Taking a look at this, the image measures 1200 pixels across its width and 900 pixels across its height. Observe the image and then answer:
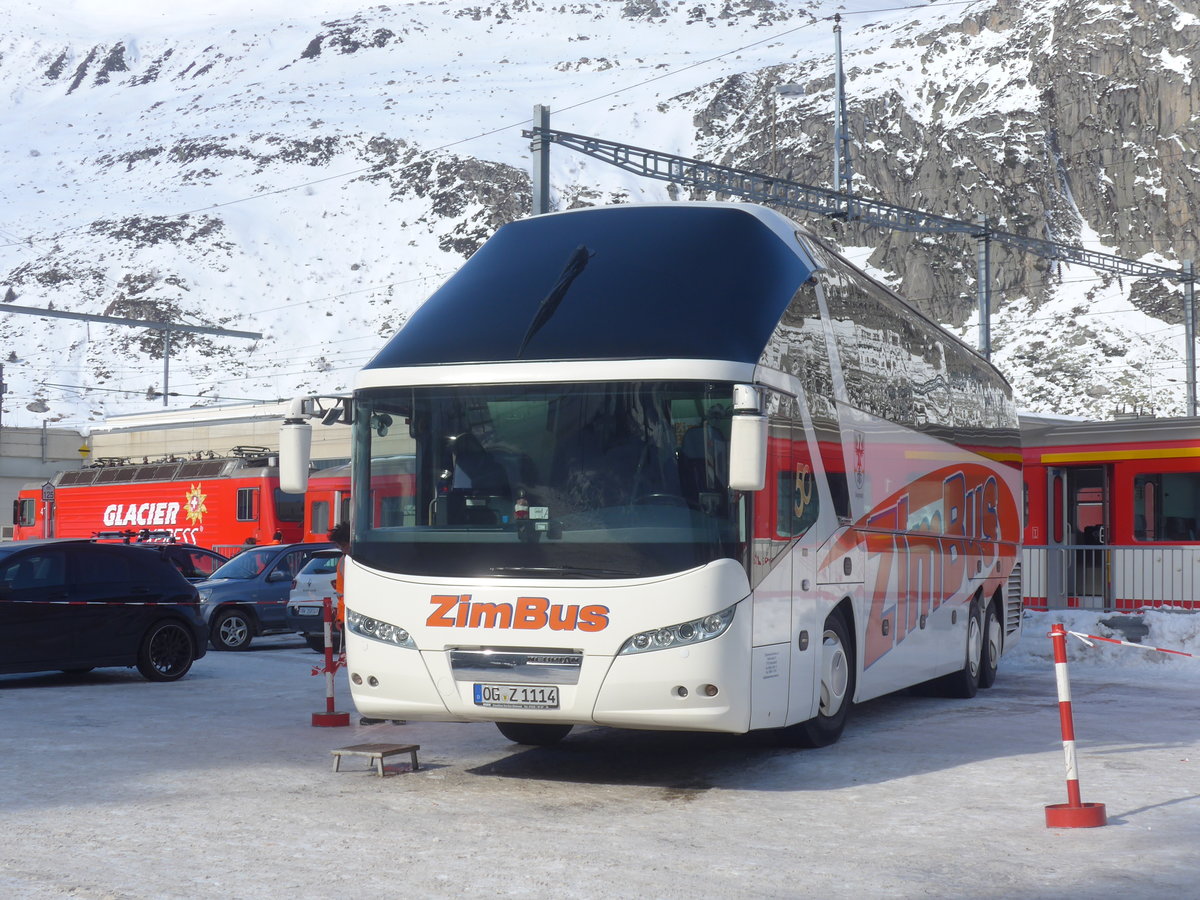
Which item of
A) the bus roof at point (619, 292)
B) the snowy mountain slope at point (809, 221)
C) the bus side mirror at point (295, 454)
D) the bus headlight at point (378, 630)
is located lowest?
the bus headlight at point (378, 630)

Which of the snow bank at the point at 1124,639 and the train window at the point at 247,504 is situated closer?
the snow bank at the point at 1124,639

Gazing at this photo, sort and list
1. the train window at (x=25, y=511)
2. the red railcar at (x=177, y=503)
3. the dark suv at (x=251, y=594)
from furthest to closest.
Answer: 1. the train window at (x=25, y=511)
2. the red railcar at (x=177, y=503)
3. the dark suv at (x=251, y=594)

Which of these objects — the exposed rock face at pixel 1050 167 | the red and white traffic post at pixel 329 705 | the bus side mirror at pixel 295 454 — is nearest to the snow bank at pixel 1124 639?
A: the red and white traffic post at pixel 329 705

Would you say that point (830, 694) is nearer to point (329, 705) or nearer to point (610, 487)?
point (610, 487)

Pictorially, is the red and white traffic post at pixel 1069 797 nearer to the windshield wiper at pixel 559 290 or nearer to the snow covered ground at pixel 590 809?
the snow covered ground at pixel 590 809

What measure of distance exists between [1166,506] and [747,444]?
1651 centimetres

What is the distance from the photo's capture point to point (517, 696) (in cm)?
936

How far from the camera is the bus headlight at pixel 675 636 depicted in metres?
9.19

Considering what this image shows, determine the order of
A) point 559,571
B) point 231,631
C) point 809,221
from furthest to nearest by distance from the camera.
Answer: point 809,221
point 231,631
point 559,571


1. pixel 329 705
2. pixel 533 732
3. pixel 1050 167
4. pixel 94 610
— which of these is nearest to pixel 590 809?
pixel 533 732

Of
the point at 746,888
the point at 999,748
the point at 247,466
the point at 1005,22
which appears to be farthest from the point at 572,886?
the point at 1005,22

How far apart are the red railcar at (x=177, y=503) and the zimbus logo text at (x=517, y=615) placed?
78.3 ft

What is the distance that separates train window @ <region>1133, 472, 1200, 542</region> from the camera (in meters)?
23.3

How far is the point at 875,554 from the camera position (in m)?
12.2
